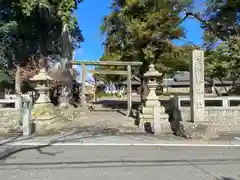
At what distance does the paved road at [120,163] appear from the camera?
614 centimetres

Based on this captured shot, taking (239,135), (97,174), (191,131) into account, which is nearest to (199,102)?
(191,131)

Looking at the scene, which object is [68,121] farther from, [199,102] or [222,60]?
[222,60]

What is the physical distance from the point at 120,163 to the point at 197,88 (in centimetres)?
572

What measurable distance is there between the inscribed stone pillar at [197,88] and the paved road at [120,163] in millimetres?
2370

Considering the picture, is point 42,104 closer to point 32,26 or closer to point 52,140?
point 52,140

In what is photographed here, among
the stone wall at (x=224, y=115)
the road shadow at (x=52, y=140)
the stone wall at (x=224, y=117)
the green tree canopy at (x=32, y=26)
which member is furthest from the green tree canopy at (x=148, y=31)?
the road shadow at (x=52, y=140)

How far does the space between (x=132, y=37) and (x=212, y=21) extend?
4.84 m

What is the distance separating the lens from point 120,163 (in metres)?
7.25

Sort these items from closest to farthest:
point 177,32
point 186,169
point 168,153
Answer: point 186,169 < point 168,153 < point 177,32

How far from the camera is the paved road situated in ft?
20.2

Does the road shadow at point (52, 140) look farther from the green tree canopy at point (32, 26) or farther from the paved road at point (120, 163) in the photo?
the green tree canopy at point (32, 26)

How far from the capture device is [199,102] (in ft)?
38.8

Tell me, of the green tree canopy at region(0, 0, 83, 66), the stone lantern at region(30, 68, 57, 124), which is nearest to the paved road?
the stone lantern at region(30, 68, 57, 124)

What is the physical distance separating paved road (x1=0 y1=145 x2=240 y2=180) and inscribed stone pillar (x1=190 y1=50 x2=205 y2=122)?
93.3 inches
